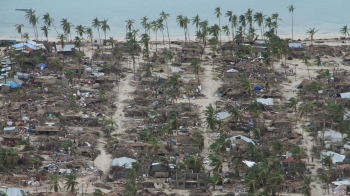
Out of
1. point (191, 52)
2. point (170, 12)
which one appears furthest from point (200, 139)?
point (170, 12)

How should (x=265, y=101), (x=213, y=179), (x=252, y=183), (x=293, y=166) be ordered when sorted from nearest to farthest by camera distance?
1. (x=252, y=183)
2. (x=213, y=179)
3. (x=293, y=166)
4. (x=265, y=101)

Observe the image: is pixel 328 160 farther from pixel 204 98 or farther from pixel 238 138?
pixel 204 98

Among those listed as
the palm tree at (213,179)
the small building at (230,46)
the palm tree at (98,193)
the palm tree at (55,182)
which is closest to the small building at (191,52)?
the small building at (230,46)

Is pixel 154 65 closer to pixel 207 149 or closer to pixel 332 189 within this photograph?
pixel 207 149

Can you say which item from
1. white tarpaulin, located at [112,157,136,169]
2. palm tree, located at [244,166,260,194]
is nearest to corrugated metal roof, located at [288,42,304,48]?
white tarpaulin, located at [112,157,136,169]

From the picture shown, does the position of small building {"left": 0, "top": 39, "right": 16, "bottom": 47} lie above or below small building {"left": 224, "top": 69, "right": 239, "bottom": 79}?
above

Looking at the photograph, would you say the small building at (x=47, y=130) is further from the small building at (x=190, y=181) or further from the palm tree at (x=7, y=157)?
the small building at (x=190, y=181)

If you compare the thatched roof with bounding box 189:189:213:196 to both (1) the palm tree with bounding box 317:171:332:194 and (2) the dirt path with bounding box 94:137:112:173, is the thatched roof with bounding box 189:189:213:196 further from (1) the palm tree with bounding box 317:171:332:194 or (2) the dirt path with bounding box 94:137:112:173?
(1) the palm tree with bounding box 317:171:332:194
